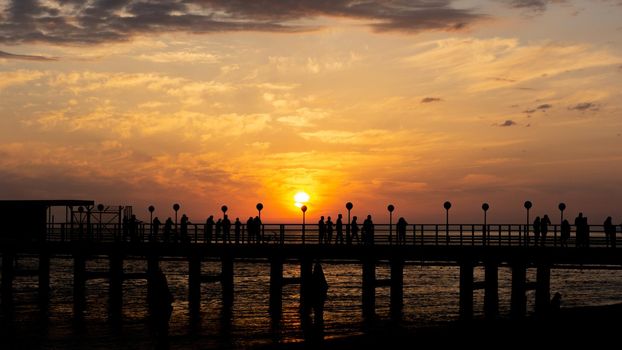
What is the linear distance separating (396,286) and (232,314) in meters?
9.24

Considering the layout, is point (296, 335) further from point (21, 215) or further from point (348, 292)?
point (348, 292)

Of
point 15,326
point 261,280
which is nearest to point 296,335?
point 15,326

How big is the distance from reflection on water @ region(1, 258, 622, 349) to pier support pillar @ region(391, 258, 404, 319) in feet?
1.94

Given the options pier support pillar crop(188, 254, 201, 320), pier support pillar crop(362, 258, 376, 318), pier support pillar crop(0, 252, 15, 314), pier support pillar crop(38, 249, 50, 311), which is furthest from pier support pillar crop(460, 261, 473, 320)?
pier support pillar crop(0, 252, 15, 314)

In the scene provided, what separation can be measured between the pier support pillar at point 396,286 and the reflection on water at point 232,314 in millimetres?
592

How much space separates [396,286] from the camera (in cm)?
5250

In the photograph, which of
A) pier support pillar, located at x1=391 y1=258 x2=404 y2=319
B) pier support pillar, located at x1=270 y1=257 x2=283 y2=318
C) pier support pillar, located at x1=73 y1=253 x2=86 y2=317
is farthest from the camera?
pier support pillar, located at x1=73 y1=253 x2=86 y2=317

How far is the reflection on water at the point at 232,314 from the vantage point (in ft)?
139

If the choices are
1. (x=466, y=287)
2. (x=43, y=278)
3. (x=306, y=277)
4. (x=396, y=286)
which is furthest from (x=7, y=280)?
(x=466, y=287)

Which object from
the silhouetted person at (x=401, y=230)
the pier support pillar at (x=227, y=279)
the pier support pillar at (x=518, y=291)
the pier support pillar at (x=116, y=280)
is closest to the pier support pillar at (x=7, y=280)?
the pier support pillar at (x=116, y=280)

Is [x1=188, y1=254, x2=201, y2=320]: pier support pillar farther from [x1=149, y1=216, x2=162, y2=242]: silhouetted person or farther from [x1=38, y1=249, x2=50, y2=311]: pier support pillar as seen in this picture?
[x1=38, y1=249, x2=50, y2=311]: pier support pillar

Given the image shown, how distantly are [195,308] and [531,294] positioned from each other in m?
27.9

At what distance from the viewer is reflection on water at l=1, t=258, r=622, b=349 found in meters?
42.5

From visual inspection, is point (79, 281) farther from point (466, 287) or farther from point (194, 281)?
point (466, 287)
